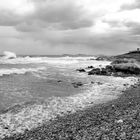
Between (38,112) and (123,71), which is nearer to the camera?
(38,112)

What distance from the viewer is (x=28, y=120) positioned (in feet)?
40.6

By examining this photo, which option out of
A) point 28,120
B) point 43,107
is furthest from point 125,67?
point 28,120

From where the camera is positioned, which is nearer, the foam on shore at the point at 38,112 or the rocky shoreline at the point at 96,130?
the rocky shoreline at the point at 96,130

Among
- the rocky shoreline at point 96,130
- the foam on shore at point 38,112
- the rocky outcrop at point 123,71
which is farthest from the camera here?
the rocky outcrop at point 123,71

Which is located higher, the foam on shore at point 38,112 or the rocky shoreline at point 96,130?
the rocky shoreline at point 96,130

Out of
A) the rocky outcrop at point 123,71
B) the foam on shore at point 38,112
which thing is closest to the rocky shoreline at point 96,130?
the foam on shore at point 38,112

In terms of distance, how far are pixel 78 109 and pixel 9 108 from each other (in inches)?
209

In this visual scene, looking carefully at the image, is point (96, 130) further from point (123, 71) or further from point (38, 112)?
point (123, 71)

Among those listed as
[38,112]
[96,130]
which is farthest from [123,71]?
[96,130]

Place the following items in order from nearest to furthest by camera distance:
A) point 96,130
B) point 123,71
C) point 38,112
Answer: point 96,130, point 38,112, point 123,71

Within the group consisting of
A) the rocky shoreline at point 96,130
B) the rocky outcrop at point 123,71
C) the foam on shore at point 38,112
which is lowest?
the foam on shore at point 38,112

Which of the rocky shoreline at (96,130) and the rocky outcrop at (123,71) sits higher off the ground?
the rocky outcrop at (123,71)

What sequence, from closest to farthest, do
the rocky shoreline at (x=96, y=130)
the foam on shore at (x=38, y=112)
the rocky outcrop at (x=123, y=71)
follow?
the rocky shoreline at (x=96, y=130)
the foam on shore at (x=38, y=112)
the rocky outcrop at (x=123, y=71)

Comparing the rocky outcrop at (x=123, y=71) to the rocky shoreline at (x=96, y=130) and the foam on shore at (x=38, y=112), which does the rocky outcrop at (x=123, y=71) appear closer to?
the foam on shore at (x=38, y=112)
